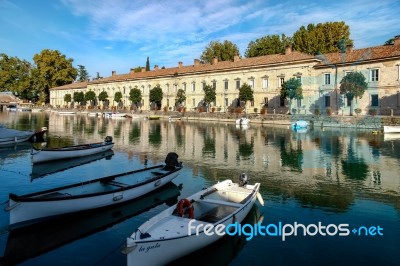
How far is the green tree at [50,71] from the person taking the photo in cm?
10344

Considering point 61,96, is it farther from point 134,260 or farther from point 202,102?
point 134,260

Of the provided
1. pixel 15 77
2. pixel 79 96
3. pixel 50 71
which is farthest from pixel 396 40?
pixel 15 77

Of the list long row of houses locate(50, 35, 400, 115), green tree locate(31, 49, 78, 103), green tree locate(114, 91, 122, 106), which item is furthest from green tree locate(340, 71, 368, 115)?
green tree locate(31, 49, 78, 103)

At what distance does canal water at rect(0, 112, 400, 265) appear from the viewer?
8.09 meters

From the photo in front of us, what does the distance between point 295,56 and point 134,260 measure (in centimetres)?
5063

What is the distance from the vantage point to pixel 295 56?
5206 cm

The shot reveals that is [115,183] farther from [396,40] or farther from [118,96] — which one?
[118,96]

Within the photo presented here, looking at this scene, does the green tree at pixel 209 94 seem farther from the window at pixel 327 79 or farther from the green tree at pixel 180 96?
the window at pixel 327 79

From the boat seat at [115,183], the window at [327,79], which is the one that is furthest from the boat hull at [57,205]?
the window at [327,79]

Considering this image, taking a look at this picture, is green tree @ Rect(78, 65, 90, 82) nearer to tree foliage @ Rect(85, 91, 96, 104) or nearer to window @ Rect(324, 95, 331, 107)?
tree foliage @ Rect(85, 91, 96, 104)

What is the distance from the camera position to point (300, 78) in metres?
50.7

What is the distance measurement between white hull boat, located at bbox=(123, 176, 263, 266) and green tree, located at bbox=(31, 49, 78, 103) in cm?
10690

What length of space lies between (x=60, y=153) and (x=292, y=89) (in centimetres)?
3602

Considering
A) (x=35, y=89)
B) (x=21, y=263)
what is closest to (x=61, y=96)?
(x=35, y=89)
